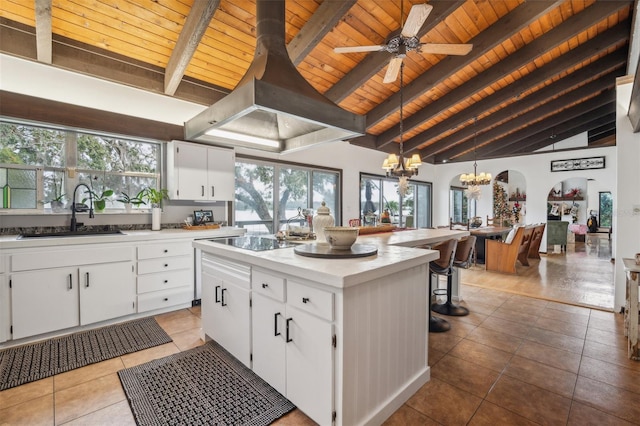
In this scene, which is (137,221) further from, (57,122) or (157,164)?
(57,122)

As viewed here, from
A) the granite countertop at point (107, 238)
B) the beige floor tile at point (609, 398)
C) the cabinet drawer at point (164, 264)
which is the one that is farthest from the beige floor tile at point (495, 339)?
the cabinet drawer at point (164, 264)

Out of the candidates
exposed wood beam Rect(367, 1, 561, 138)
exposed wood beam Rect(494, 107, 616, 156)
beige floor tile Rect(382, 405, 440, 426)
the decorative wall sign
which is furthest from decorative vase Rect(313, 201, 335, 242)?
the decorative wall sign

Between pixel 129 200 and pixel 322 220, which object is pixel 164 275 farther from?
pixel 322 220

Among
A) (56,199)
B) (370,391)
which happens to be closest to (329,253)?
(370,391)

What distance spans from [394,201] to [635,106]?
5.32 meters

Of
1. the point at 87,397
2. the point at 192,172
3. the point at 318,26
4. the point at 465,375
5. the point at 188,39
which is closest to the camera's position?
the point at 87,397

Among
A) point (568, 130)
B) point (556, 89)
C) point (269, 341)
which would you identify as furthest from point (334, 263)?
point (568, 130)

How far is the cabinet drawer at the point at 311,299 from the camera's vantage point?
57.7 inches

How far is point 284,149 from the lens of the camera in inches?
113

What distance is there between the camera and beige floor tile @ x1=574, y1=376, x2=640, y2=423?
1779mm

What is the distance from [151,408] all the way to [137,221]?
259 cm

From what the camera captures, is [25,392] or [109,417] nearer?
[109,417]

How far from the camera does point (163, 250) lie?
11.0 feet

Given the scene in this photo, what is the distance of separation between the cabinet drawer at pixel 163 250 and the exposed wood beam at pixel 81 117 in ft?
4.65
